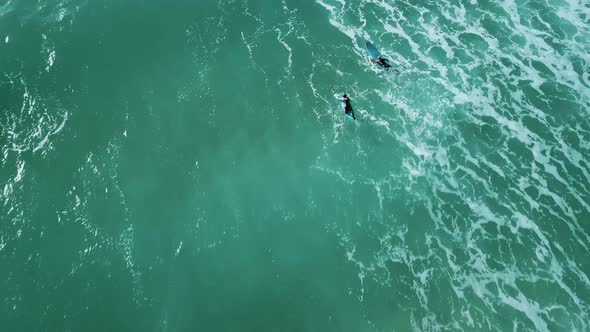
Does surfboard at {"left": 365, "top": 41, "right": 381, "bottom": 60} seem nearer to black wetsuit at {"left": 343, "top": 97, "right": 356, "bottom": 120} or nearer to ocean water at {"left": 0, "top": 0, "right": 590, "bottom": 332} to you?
ocean water at {"left": 0, "top": 0, "right": 590, "bottom": 332}

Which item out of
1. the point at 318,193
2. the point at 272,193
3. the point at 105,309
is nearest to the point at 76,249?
the point at 105,309

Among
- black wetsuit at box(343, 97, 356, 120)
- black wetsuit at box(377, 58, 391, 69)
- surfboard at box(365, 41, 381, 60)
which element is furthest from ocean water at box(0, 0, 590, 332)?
black wetsuit at box(377, 58, 391, 69)

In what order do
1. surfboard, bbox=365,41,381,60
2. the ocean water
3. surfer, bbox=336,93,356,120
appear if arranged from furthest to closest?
surfboard, bbox=365,41,381,60, surfer, bbox=336,93,356,120, the ocean water

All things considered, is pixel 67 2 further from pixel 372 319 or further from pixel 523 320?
pixel 523 320

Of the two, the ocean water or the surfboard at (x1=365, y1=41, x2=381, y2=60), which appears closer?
the ocean water

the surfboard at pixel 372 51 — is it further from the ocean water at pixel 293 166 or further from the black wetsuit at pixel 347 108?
the black wetsuit at pixel 347 108

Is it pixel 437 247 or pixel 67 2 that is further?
pixel 67 2

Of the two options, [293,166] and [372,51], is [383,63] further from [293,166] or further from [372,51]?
[293,166]

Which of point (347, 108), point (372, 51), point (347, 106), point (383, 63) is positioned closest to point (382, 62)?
point (383, 63)
